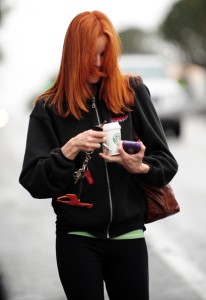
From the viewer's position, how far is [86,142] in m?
2.72

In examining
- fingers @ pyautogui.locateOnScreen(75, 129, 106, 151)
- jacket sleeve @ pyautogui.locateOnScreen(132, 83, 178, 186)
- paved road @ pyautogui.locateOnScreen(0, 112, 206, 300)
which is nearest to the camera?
fingers @ pyautogui.locateOnScreen(75, 129, 106, 151)

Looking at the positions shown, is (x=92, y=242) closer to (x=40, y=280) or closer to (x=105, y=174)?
(x=105, y=174)

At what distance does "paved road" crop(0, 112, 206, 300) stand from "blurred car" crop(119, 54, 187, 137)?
7.76 meters

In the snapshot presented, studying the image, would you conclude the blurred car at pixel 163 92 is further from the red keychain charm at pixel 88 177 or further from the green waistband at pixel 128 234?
the red keychain charm at pixel 88 177

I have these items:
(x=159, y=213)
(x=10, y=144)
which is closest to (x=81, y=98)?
(x=159, y=213)

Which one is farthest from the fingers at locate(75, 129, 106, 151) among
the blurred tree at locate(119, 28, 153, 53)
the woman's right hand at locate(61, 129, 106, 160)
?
the blurred tree at locate(119, 28, 153, 53)

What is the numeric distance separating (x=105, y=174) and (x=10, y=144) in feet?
61.1

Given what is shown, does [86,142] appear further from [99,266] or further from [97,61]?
[99,266]

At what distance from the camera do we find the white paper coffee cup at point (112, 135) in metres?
2.72

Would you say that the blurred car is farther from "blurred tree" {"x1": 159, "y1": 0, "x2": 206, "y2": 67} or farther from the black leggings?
"blurred tree" {"x1": 159, "y1": 0, "x2": 206, "y2": 67}

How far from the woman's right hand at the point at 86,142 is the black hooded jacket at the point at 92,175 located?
2.4 inches

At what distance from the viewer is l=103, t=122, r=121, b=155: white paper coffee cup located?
272 cm

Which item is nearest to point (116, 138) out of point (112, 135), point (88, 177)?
point (112, 135)

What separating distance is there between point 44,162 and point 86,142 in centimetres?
22
